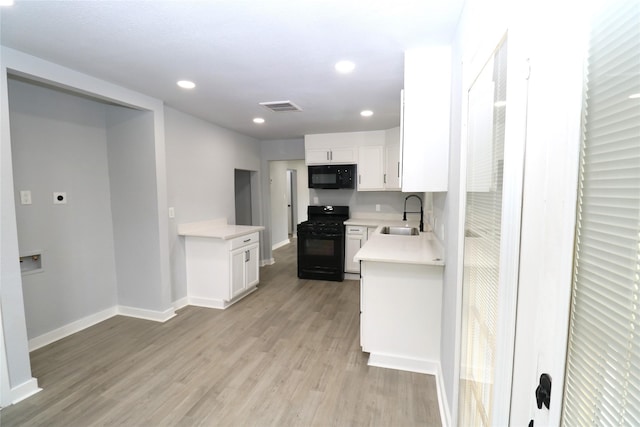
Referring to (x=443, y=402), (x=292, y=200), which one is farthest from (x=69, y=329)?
(x=292, y=200)

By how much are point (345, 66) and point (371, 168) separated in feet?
8.29

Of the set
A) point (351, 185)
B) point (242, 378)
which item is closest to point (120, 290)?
point (242, 378)

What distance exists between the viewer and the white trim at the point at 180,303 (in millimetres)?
3541

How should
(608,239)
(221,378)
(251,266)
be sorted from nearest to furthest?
(608,239) → (221,378) → (251,266)

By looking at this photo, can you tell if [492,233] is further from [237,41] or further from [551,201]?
[237,41]

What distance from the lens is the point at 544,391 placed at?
0.68 metres

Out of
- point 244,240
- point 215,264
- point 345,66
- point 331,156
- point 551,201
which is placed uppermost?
point 345,66

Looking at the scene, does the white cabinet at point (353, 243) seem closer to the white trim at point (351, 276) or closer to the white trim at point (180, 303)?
the white trim at point (351, 276)

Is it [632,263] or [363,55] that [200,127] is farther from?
[632,263]

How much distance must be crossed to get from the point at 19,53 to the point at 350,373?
3357 mm

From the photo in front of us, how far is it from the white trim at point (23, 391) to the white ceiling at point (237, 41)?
2332 mm

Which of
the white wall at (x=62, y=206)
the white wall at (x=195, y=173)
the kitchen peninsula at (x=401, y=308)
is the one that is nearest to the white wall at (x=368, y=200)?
the white wall at (x=195, y=173)

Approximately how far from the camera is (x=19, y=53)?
2.07 metres

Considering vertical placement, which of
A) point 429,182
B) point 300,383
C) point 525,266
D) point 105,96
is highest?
point 105,96
